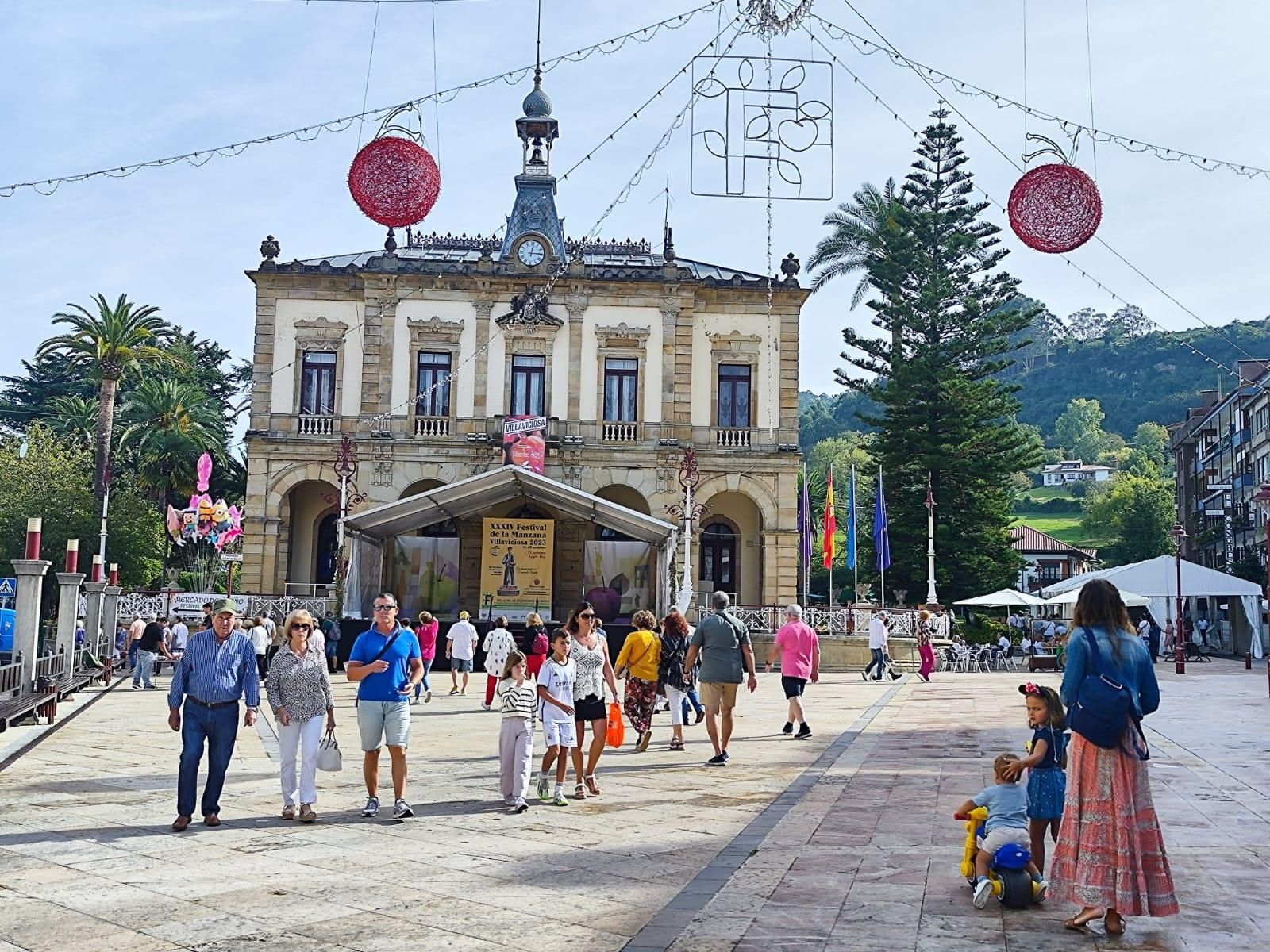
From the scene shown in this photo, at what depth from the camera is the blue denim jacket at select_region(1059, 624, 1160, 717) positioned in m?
5.53

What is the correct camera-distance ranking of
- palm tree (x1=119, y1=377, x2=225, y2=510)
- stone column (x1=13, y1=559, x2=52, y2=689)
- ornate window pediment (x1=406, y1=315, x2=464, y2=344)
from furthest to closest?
palm tree (x1=119, y1=377, x2=225, y2=510)
ornate window pediment (x1=406, y1=315, x2=464, y2=344)
stone column (x1=13, y1=559, x2=52, y2=689)

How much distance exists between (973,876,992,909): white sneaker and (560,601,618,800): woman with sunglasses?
13.8 feet

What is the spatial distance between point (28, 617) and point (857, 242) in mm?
32318

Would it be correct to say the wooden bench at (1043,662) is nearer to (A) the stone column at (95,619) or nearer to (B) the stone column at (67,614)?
(A) the stone column at (95,619)

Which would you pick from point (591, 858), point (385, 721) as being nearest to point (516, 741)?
point (385, 721)

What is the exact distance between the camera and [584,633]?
9680 millimetres

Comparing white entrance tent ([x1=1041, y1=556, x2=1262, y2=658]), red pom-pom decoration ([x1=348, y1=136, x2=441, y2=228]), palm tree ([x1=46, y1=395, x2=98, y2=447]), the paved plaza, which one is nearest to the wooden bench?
white entrance tent ([x1=1041, y1=556, x2=1262, y2=658])

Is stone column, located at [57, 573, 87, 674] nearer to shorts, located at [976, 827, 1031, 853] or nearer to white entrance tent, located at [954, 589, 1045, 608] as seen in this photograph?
shorts, located at [976, 827, 1031, 853]

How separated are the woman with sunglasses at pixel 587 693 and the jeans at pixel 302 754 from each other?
2.02 metres

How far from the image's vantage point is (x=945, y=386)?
3934 cm

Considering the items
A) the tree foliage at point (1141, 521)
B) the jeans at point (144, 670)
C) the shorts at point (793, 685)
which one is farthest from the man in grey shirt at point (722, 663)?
the tree foliage at point (1141, 521)

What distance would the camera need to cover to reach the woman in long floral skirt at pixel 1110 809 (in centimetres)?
538

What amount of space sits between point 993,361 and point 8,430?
43.5 meters

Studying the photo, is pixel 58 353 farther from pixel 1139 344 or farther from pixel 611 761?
pixel 1139 344
